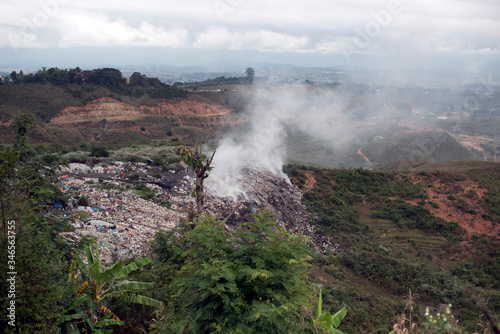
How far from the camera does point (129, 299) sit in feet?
18.3

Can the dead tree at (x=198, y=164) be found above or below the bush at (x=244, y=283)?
above

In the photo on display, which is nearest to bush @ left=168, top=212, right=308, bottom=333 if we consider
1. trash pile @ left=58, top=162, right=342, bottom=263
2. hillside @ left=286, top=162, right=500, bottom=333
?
trash pile @ left=58, top=162, right=342, bottom=263

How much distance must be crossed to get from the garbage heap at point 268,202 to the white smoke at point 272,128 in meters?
0.50

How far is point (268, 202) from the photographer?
16.5 metres

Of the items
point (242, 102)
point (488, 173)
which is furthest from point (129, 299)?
point (242, 102)

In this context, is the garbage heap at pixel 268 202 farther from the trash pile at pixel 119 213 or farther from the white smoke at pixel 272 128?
the trash pile at pixel 119 213

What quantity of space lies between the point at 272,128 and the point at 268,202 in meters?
28.2

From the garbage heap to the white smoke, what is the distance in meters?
0.50

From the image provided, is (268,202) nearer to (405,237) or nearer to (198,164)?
(405,237)

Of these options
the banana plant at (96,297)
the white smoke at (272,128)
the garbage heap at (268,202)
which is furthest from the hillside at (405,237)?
the banana plant at (96,297)

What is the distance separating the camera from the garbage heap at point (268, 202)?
14173 mm

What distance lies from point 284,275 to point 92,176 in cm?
1361

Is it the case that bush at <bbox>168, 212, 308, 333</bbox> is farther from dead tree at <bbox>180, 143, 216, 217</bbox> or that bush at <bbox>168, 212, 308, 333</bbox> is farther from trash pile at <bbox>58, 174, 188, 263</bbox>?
trash pile at <bbox>58, 174, 188, 263</bbox>

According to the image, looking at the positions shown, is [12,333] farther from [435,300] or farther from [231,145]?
[231,145]
